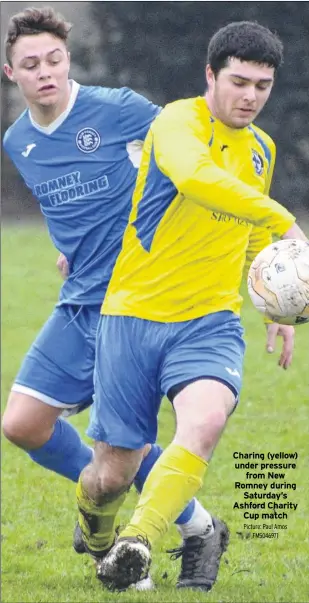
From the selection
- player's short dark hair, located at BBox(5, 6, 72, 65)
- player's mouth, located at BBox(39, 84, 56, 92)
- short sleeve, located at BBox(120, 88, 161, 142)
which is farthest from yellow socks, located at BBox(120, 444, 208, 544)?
player's short dark hair, located at BBox(5, 6, 72, 65)

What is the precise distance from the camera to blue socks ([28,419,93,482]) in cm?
526

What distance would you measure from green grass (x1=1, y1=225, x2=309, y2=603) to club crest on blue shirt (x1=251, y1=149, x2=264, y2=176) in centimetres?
175

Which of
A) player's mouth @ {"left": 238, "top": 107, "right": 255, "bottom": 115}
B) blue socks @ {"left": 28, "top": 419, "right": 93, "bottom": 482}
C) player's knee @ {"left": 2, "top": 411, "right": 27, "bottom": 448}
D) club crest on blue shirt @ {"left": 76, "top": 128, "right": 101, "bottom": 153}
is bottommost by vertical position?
blue socks @ {"left": 28, "top": 419, "right": 93, "bottom": 482}

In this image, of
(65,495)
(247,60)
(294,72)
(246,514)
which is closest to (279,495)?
(246,514)

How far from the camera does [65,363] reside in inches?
203

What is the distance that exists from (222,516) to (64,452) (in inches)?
47.9

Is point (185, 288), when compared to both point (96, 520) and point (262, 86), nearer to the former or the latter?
point (262, 86)

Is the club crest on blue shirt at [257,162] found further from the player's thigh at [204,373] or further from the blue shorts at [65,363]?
the blue shorts at [65,363]

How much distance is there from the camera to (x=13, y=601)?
4.68 metres

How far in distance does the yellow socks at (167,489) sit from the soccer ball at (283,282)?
0.63 m

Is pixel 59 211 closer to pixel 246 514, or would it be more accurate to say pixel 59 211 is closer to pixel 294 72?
pixel 246 514

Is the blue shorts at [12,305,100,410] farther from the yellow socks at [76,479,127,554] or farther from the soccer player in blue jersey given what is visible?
the yellow socks at [76,479,127,554]

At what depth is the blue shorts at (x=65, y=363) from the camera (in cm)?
514

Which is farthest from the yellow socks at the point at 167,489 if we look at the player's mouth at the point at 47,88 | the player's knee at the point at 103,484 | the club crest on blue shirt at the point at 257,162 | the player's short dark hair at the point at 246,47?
the player's mouth at the point at 47,88
